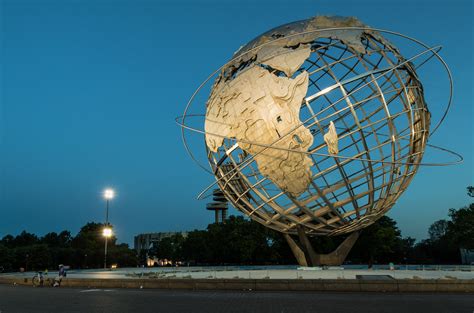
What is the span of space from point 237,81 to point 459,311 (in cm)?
1025

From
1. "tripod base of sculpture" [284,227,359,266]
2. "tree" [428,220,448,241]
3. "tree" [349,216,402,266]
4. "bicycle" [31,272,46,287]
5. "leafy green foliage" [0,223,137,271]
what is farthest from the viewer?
"tree" [428,220,448,241]

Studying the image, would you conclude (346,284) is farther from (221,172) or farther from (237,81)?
(237,81)

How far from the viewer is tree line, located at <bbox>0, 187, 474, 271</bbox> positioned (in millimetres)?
35281

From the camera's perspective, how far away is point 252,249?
38.3 meters

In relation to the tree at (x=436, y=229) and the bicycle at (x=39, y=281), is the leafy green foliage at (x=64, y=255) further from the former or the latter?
the tree at (x=436, y=229)

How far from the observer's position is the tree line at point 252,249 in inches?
1389

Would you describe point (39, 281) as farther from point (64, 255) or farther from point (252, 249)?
point (64, 255)

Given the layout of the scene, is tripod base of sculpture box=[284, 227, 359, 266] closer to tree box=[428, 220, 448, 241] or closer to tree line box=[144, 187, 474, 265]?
tree line box=[144, 187, 474, 265]

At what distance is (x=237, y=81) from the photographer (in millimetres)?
15227

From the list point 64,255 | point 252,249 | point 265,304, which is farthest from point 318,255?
point 64,255

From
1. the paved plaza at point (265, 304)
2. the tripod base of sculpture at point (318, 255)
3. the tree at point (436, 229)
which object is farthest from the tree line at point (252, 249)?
the tree at point (436, 229)

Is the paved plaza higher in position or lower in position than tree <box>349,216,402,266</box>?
lower

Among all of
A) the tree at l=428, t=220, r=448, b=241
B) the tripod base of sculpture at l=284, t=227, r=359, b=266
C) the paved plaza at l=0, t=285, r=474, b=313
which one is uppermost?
the tree at l=428, t=220, r=448, b=241

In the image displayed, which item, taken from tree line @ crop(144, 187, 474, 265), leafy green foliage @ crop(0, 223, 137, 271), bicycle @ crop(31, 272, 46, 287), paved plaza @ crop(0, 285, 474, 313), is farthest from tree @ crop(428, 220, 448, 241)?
bicycle @ crop(31, 272, 46, 287)
